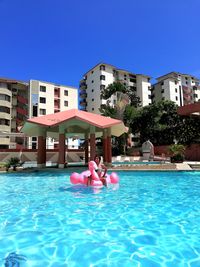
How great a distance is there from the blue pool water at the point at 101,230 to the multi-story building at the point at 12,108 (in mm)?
45061

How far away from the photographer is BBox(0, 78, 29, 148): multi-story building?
174 feet

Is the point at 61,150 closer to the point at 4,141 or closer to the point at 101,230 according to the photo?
the point at 101,230

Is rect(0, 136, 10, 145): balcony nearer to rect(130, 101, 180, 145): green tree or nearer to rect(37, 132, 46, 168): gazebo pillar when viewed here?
rect(130, 101, 180, 145): green tree

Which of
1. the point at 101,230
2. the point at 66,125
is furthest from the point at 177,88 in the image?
the point at 101,230

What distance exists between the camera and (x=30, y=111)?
59000 millimetres

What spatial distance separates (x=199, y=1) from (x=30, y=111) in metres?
50.0

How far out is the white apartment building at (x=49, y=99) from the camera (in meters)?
59.1

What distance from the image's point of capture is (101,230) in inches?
225

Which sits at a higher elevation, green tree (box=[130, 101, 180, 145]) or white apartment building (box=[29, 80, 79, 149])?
white apartment building (box=[29, 80, 79, 149])

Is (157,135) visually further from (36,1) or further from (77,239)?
(77,239)

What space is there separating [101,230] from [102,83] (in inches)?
2660

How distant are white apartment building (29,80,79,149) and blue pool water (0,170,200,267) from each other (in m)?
45.8

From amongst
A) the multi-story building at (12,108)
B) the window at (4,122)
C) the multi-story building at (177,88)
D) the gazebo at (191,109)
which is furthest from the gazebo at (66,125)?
the multi-story building at (177,88)

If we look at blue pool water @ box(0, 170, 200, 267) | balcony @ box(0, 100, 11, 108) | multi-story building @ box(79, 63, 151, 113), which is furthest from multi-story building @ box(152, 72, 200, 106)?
blue pool water @ box(0, 170, 200, 267)
